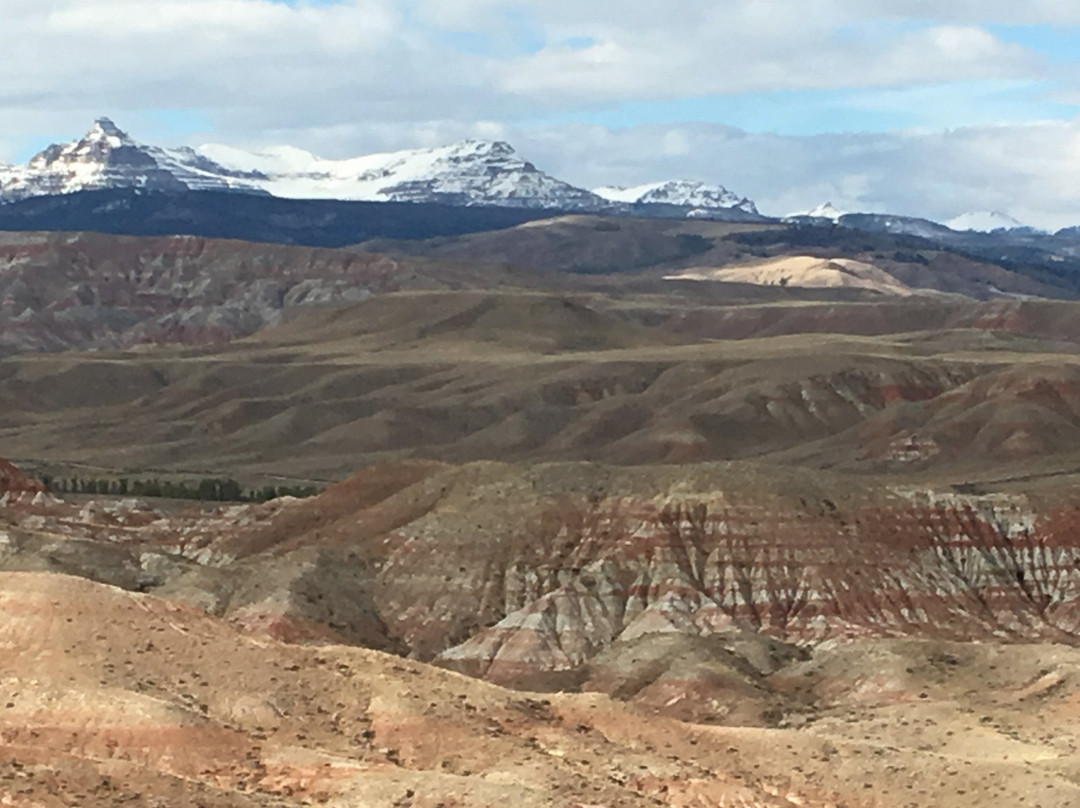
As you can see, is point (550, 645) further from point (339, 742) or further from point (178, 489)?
point (178, 489)

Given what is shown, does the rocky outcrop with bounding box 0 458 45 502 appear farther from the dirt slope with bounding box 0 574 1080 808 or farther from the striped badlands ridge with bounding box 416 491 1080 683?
the dirt slope with bounding box 0 574 1080 808

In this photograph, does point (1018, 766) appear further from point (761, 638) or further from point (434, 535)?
point (434, 535)

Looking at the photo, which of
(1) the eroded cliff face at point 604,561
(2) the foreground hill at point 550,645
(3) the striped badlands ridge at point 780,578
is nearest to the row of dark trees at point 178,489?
(2) the foreground hill at point 550,645

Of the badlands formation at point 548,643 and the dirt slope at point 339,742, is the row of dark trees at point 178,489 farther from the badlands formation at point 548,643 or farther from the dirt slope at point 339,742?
the dirt slope at point 339,742

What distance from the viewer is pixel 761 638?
109500 millimetres

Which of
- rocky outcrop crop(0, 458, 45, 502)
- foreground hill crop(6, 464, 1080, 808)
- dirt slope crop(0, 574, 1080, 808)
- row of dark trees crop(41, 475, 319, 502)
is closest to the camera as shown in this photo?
dirt slope crop(0, 574, 1080, 808)

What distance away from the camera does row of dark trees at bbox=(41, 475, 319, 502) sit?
179250 millimetres

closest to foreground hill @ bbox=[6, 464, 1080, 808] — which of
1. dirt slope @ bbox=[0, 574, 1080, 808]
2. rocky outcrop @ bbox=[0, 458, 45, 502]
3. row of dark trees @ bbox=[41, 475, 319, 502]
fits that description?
dirt slope @ bbox=[0, 574, 1080, 808]

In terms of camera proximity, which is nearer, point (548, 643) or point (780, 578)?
point (548, 643)

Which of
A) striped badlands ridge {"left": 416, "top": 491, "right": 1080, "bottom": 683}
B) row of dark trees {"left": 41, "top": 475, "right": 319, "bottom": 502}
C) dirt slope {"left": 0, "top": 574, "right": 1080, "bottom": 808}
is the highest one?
dirt slope {"left": 0, "top": 574, "right": 1080, "bottom": 808}

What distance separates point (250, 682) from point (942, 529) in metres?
75.3

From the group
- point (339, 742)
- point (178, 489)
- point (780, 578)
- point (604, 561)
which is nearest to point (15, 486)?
point (178, 489)

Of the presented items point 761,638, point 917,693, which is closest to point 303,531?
point 761,638

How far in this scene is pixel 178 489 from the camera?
185m
